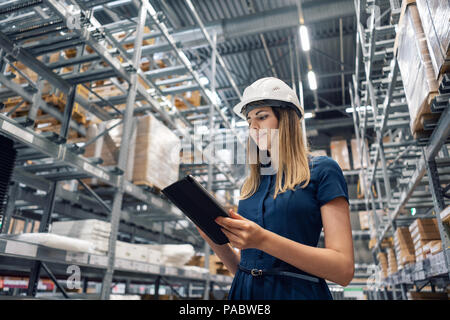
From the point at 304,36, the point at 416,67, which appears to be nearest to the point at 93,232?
the point at 416,67

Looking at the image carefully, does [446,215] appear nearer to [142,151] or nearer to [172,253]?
[142,151]

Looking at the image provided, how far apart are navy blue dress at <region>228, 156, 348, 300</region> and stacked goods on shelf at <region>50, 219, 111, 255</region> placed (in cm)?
278

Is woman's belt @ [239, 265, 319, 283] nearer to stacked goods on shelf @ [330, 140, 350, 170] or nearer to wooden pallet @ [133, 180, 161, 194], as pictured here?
wooden pallet @ [133, 180, 161, 194]

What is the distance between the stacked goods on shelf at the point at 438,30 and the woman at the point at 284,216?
1140 mm

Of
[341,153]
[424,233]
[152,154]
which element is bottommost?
[424,233]

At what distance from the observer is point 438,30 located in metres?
2.02

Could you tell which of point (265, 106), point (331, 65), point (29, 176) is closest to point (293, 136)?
point (265, 106)

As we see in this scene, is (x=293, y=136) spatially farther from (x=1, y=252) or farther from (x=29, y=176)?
(x=29, y=176)

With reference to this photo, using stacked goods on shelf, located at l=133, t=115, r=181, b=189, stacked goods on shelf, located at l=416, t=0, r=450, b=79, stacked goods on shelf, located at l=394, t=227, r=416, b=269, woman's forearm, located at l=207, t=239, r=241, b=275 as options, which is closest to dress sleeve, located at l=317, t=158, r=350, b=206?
woman's forearm, located at l=207, t=239, r=241, b=275

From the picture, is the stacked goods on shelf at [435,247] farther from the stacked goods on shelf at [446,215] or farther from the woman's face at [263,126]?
the woman's face at [263,126]

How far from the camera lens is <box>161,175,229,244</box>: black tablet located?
98 cm

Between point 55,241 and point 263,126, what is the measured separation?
2.39m

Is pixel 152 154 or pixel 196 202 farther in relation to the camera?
pixel 152 154

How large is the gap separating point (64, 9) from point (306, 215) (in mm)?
3094
